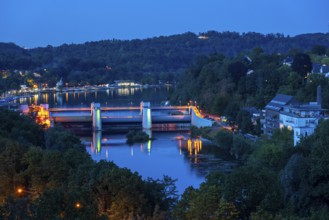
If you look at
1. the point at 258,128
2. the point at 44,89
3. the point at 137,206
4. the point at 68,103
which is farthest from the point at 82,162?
the point at 44,89

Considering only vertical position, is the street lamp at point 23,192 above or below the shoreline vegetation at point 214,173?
below

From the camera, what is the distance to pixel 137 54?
47.1 metres

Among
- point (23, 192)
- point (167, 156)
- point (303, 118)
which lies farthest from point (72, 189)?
point (167, 156)

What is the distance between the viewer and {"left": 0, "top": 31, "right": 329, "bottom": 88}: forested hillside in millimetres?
39875

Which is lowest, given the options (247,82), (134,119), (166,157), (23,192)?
(166,157)

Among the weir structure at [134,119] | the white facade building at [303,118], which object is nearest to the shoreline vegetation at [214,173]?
the white facade building at [303,118]

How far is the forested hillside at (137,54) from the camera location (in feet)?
131

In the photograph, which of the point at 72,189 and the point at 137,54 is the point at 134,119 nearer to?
the point at 72,189

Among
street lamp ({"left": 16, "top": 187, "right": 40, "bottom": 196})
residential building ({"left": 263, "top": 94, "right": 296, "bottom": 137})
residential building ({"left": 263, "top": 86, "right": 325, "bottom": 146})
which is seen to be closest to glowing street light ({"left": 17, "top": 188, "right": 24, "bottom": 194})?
street lamp ({"left": 16, "top": 187, "right": 40, "bottom": 196})

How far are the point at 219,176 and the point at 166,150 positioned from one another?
737cm

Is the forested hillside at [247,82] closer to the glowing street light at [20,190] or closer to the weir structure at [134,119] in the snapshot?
the weir structure at [134,119]

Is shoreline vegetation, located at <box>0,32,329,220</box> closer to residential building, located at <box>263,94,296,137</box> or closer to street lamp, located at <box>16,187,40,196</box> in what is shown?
street lamp, located at <box>16,187,40,196</box>

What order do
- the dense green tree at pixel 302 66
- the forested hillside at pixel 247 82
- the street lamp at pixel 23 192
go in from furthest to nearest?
the dense green tree at pixel 302 66
the forested hillside at pixel 247 82
the street lamp at pixel 23 192

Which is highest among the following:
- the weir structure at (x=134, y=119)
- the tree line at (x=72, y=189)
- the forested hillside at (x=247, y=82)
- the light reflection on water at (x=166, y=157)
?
the forested hillside at (x=247, y=82)
